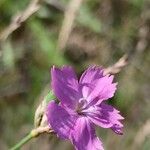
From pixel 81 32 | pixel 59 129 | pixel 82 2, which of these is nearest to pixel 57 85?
pixel 59 129

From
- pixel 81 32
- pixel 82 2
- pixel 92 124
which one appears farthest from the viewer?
pixel 81 32

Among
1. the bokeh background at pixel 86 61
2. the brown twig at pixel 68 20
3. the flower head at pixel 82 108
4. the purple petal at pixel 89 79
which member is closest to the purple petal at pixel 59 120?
the flower head at pixel 82 108

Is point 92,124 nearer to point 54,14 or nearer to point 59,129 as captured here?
point 59,129

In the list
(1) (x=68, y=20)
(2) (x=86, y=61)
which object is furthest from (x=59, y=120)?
(2) (x=86, y=61)

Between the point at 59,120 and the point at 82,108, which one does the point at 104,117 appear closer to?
the point at 82,108

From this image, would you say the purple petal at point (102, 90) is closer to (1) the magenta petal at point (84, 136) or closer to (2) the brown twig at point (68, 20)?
(1) the magenta petal at point (84, 136)

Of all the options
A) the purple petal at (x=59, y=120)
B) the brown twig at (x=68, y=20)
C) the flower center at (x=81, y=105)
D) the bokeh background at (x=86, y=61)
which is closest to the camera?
the purple petal at (x=59, y=120)
